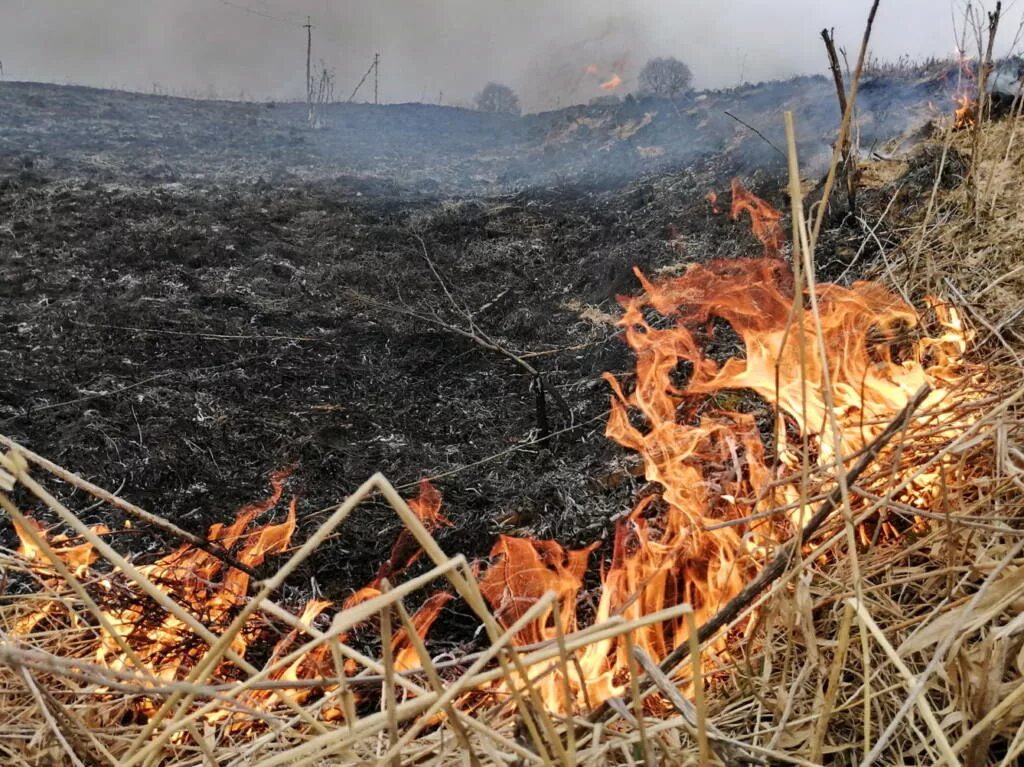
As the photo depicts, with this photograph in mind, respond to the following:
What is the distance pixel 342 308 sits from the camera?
195 inches

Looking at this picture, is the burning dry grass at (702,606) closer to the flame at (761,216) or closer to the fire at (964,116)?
the fire at (964,116)

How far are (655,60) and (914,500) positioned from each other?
18060mm

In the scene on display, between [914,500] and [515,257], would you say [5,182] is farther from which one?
[914,500]

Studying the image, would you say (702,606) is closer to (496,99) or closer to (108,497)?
(108,497)

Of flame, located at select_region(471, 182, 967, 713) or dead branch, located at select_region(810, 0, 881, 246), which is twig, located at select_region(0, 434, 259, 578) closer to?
flame, located at select_region(471, 182, 967, 713)

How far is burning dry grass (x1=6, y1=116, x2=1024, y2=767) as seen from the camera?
2.52 ft

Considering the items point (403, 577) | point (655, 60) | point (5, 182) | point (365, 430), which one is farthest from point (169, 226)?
point (655, 60)

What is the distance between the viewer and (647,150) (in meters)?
9.84

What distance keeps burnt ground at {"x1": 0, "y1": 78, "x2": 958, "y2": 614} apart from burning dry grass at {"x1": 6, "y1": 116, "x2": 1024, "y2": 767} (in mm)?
307

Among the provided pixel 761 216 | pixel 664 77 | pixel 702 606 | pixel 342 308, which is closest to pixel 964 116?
pixel 761 216

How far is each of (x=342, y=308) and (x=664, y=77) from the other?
14201 millimetres

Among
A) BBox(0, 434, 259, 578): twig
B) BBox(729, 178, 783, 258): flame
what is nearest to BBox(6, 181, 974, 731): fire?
BBox(0, 434, 259, 578): twig

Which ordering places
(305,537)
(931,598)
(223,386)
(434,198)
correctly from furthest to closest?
(434,198)
(223,386)
(305,537)
(931,598)

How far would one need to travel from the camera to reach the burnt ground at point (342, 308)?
113 inches
